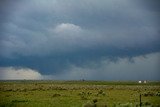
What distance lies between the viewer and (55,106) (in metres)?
43.4

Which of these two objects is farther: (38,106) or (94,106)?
(38,106)

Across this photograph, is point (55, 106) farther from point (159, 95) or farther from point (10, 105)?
point (159, 95)

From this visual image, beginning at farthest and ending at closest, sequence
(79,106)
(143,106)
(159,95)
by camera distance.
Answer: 1. (159,95)
2. (79,106)
3. (143,106)

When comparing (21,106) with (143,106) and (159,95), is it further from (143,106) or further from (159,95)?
(159,95)

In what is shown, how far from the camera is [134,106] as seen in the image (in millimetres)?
35000

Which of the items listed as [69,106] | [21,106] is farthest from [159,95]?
[21,106]

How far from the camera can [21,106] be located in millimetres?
44312

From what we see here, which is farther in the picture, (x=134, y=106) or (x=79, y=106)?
(x=79, y=106)

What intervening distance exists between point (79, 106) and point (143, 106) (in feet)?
34.9

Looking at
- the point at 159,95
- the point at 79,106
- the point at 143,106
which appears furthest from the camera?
the point at 159,95

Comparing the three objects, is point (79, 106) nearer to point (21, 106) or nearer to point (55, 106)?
point (55, 106)

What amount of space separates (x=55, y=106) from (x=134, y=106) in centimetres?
1243

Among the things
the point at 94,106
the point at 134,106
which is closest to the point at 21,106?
the point at 94,106

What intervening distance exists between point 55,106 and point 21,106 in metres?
4.75
